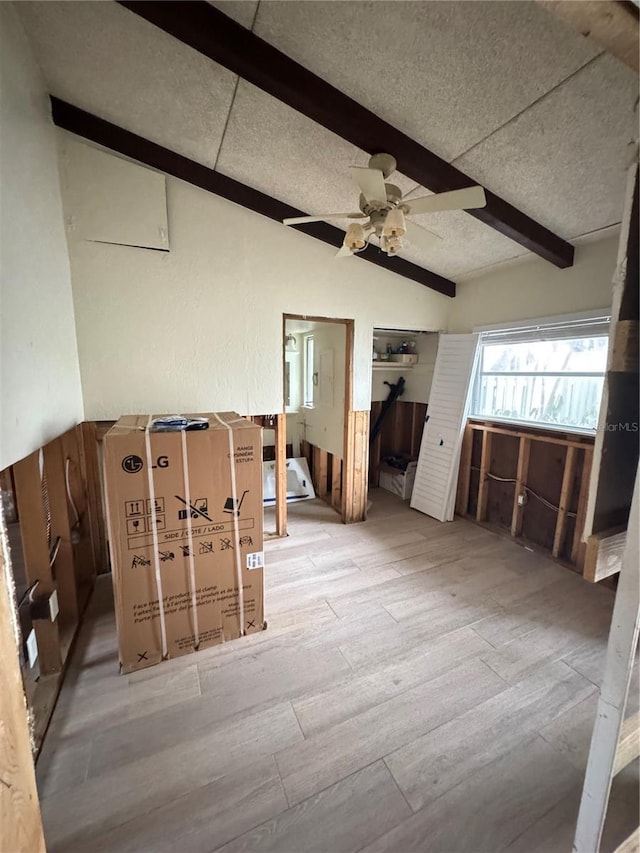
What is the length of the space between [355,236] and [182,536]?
185 cm

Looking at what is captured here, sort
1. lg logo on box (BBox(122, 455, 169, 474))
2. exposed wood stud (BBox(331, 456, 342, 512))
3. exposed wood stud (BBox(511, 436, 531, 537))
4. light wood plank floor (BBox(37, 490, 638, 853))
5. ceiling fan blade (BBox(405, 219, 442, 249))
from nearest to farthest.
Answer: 1. light wood plank floor (BBox(37, 490, 638, 853))
2. lg logo on box (BBox(122, 455, 169, 474))
3. ceiling fan blade (BBox(405, 219, 442, 249))
4. exposed wood stud (BBox(511, 436, 531, 537))
5. exposed wood stud (BBox(331, 456, 342, 512))

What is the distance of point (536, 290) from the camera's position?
282 cm

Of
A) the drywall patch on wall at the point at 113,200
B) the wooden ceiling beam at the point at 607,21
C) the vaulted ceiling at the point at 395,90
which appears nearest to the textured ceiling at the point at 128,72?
the vaulted ceiling at the point at 395,90

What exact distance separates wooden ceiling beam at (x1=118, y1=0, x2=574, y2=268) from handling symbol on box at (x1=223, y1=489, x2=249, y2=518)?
1987mm

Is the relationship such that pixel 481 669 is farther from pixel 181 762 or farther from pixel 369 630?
pixel 181 762

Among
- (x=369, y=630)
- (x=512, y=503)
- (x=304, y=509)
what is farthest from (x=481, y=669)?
(x=304, y=509)

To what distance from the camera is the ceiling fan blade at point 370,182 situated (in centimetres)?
148

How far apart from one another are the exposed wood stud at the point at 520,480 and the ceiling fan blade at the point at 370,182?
2.42 m

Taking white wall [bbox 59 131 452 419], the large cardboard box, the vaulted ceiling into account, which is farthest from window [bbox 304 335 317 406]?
the large cardboard box

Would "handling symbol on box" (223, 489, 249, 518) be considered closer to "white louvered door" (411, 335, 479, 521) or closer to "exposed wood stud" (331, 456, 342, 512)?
"exposed wood stud" (331, 456, 342, 512)

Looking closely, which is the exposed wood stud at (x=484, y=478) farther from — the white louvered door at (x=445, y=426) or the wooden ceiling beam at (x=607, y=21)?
the wooden ceiling beam at (x=607, y=21)

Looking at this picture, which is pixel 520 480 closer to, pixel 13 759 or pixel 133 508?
pixel 133 508

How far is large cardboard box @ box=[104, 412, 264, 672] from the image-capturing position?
1.66m

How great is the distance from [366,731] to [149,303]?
9.28 feet
